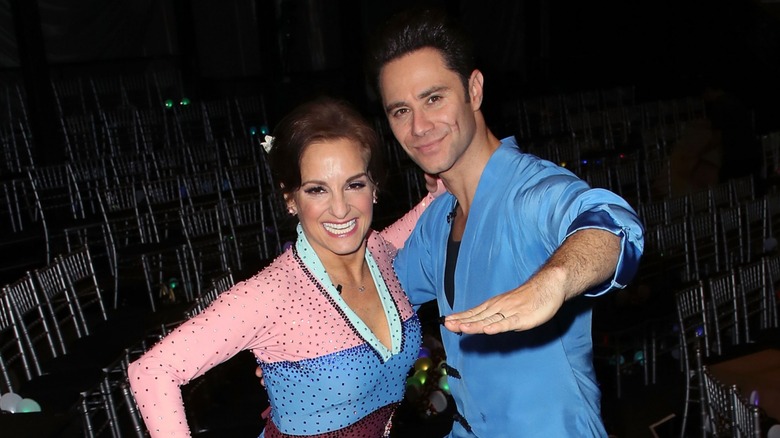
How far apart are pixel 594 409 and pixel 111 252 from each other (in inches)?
171

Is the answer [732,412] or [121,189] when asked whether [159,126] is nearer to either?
[121,189]

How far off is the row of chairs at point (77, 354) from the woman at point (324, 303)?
1.09m

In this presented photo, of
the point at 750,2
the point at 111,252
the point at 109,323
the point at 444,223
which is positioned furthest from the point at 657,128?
the point at 444,223

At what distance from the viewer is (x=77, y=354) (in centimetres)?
372

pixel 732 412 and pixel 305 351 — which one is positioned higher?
pixel 305 351

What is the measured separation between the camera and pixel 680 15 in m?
11.4

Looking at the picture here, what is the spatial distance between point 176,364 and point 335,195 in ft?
1.62

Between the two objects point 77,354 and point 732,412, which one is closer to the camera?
point 732,412

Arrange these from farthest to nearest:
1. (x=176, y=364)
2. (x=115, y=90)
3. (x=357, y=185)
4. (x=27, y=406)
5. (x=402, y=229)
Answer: (x=115, y=90) < (x=27, y=406) < (x=402, y=229) < (x=357, y=185) < (x=176, y=364)

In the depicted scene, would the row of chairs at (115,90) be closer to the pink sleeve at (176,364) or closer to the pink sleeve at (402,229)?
the pink sleeve at (402,229)

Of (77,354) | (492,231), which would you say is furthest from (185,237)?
(492,231)

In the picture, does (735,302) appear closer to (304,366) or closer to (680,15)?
(304,366)

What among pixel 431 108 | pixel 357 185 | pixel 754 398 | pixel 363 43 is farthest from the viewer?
pixel 363 43

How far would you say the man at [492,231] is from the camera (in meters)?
1.47
